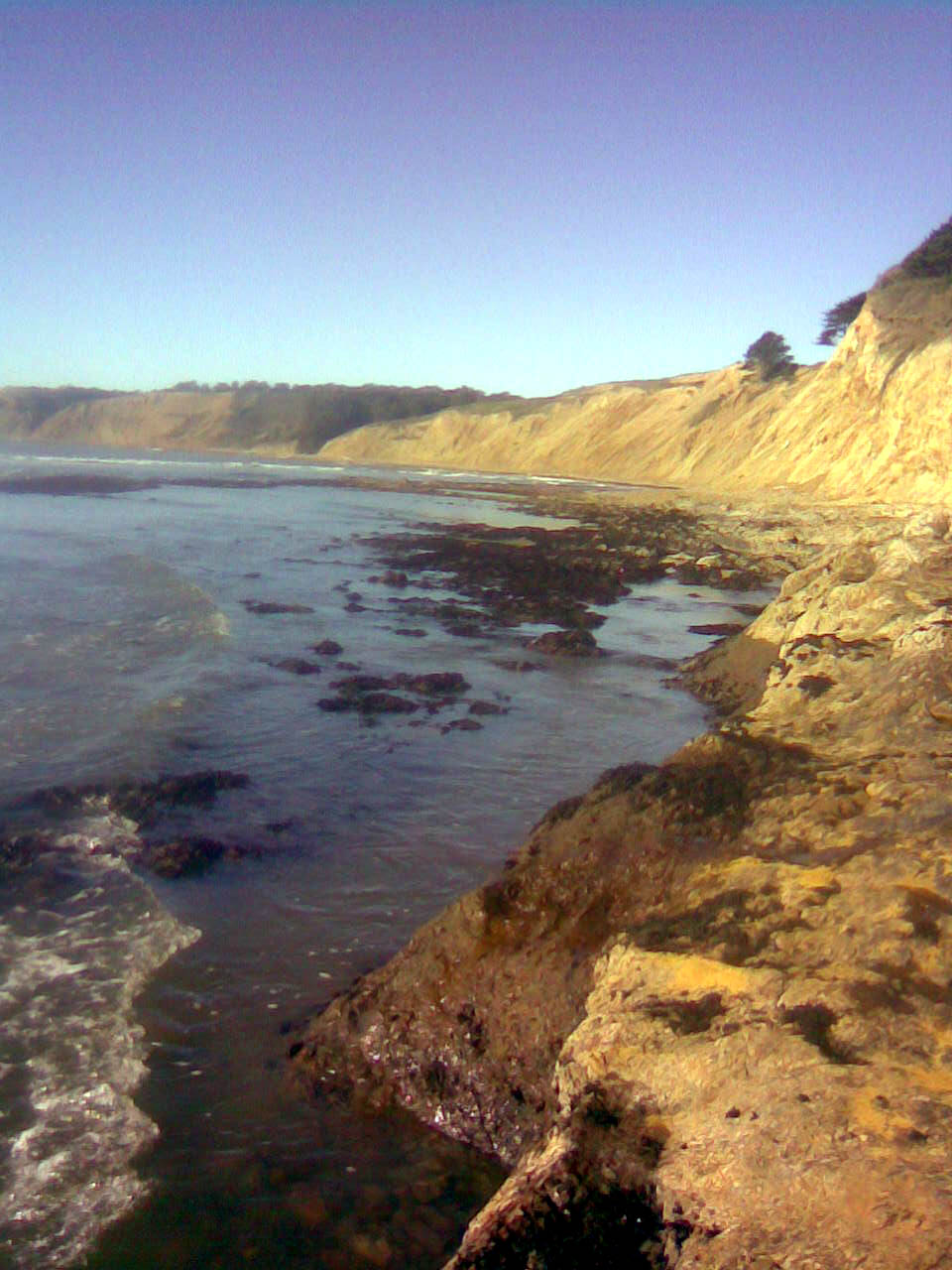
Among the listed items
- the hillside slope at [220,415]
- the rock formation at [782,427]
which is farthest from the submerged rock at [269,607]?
the hillside slope at [220,415]

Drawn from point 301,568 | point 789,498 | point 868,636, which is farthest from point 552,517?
point 868,636

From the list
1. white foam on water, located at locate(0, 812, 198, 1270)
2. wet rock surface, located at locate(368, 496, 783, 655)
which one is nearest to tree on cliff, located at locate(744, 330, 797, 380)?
wet rock surface, located at locate(368, 496, 783, 655)

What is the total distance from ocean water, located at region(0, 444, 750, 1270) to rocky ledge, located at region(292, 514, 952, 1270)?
1.41 feet

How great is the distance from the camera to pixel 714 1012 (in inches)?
127

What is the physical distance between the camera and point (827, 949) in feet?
11.2

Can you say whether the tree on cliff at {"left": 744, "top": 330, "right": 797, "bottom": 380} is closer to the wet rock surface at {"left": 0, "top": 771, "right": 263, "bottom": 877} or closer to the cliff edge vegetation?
the cliff edge vegetation

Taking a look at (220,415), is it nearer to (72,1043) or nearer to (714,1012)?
(72,1043)

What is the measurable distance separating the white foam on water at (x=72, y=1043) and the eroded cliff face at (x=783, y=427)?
1108 inches

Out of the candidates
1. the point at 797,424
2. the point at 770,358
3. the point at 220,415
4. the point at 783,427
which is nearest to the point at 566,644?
the point at 797,424

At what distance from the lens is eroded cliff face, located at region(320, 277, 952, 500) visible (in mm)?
32938

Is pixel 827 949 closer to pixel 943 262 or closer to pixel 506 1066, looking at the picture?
pixel 506 1066

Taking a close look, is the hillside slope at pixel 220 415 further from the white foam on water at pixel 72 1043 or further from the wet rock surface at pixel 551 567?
the white foam on water at pixel 72 1043

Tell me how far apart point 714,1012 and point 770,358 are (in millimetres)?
63400

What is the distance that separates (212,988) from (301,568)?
17.9 metres
